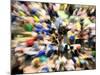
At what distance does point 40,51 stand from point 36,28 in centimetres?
29

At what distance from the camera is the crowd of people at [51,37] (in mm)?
2328

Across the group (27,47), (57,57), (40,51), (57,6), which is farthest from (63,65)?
(57,6)

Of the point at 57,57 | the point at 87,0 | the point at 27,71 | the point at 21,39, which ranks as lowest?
the point at 27,71

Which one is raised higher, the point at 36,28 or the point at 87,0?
the point at 87,0

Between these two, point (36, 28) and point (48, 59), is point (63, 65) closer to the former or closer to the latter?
point (48, 59)

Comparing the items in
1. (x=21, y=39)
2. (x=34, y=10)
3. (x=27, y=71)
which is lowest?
(x=27, y=71)

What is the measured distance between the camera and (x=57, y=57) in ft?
8.11

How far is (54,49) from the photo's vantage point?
2.46 meters

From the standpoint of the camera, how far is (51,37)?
2.45 m

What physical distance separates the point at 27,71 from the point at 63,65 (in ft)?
1.57

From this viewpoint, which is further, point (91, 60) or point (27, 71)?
point (91, 60)

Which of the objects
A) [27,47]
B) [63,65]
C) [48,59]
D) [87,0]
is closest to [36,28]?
[27,47]

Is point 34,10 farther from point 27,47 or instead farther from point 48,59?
point 48,59

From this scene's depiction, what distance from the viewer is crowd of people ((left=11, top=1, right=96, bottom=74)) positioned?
7.64 feet
